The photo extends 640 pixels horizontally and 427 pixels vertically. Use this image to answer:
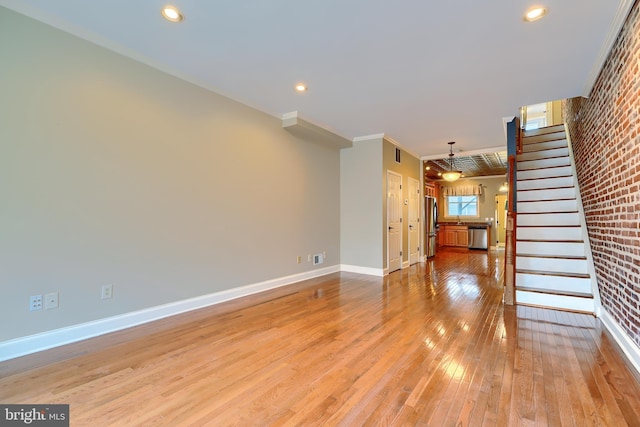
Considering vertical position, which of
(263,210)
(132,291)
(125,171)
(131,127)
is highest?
(131,127)

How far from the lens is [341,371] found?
2.08 m

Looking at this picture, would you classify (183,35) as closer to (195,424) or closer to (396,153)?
(195,424)

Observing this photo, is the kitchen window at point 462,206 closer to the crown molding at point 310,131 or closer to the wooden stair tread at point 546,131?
the wooden stair tread at point 546,131

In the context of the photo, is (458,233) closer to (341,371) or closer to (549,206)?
(549,206)

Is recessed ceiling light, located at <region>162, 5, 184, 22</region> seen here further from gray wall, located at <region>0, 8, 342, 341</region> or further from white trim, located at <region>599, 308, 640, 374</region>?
white trim, located at <region>599, 308, 640, 374</region>

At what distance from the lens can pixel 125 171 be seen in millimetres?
2812

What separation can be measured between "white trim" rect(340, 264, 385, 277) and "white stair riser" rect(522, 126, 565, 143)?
4247 millimetres

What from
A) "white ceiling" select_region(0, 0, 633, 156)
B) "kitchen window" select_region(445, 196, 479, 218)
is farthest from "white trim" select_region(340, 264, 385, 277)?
"kitchen window" select_region(445, 196, 479, 218)

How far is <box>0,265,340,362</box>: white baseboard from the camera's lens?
2237 mm

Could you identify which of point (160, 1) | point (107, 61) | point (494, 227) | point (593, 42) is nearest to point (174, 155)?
point (107, 61)

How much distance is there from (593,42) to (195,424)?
173 inches

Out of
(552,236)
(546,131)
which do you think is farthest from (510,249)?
(546,131)

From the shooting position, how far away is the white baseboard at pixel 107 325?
88.1 inches

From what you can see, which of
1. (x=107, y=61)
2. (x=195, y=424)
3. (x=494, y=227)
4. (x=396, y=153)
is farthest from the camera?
(x=494, y=227)
